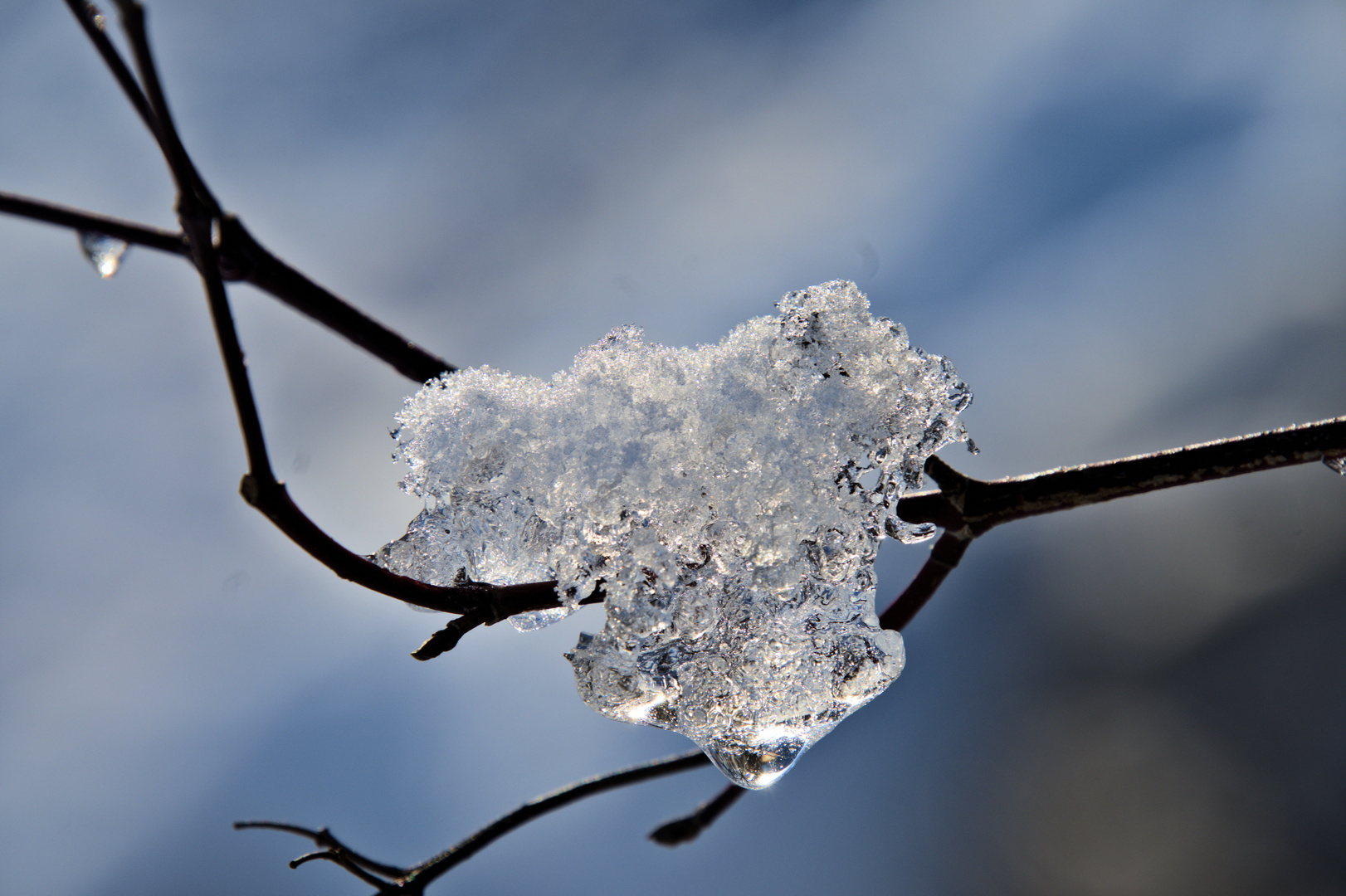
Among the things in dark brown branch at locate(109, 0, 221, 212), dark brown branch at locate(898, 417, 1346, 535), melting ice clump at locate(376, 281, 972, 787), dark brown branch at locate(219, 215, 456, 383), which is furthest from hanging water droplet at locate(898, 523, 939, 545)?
dark brown branch at locate(109, 0, 221, 212)

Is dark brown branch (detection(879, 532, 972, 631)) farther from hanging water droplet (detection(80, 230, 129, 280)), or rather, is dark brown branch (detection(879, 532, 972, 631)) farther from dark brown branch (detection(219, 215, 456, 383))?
hanging water droplet (detection(80, 230, 129, 280))

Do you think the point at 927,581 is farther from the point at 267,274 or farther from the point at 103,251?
the point at 103,251

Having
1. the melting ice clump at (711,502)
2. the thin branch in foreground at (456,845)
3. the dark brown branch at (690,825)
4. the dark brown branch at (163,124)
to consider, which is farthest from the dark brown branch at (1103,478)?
the dark brown branch at (690,825)

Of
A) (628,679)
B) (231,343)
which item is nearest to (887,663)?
(628,679)

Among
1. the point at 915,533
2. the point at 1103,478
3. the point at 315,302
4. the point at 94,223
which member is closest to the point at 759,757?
the point at 915,533

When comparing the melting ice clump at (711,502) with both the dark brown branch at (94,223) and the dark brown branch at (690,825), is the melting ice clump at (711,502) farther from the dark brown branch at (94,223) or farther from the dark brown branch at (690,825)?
the dark brown branch at (690,825)

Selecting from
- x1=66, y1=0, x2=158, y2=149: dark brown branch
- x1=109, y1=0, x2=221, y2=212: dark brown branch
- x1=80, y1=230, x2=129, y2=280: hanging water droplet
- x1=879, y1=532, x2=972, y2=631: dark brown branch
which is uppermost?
x1=80, y1=230, x2=129, y2=280: hanging water droplet
